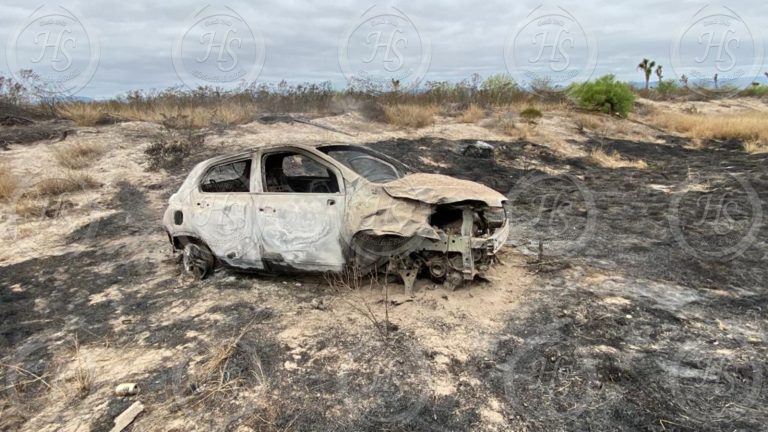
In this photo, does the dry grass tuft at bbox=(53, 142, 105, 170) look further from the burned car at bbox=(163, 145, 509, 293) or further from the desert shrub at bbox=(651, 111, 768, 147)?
the desert shrub at bbox=(651, 111, 768, 147)

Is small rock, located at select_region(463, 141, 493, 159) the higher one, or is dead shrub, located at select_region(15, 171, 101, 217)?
small rock, located at select_region(463, 141, 493, 159)

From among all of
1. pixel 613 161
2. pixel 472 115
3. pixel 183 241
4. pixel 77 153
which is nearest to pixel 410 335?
pixel 183 241

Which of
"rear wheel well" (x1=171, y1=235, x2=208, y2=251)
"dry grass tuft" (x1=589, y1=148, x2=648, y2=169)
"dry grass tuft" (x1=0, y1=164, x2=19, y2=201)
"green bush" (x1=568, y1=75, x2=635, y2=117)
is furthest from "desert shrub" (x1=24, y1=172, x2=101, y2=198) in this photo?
"green bush" (x1=568, y1=75, x2=635, y2=117)

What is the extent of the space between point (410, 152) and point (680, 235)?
7.19 meters

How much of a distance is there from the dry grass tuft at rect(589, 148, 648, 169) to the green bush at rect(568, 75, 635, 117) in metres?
6.53

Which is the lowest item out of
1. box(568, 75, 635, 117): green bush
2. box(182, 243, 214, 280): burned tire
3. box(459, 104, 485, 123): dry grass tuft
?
box(182, 243, 214, 280): burned tire

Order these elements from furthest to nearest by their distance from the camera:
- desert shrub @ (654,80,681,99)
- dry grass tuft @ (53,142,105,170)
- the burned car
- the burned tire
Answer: desert shrub @ (654,80,681,99)
dry grass tuft @ (53,142,105,170)
the burned tire
the burned car

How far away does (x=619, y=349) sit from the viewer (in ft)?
13.2

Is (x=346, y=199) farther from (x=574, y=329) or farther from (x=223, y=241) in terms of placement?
(x=574, y=329)

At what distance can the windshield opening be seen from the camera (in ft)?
16.8

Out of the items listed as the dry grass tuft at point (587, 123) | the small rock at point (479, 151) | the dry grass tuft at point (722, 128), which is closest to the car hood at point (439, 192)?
the small rock at point (479, 151)

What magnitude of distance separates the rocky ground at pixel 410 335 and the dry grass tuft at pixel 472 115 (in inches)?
343

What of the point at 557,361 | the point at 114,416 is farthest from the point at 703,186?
the point at 114,416

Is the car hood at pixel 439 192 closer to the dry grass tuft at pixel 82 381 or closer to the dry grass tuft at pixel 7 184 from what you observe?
the dry grass tuft at pixel 82 381
